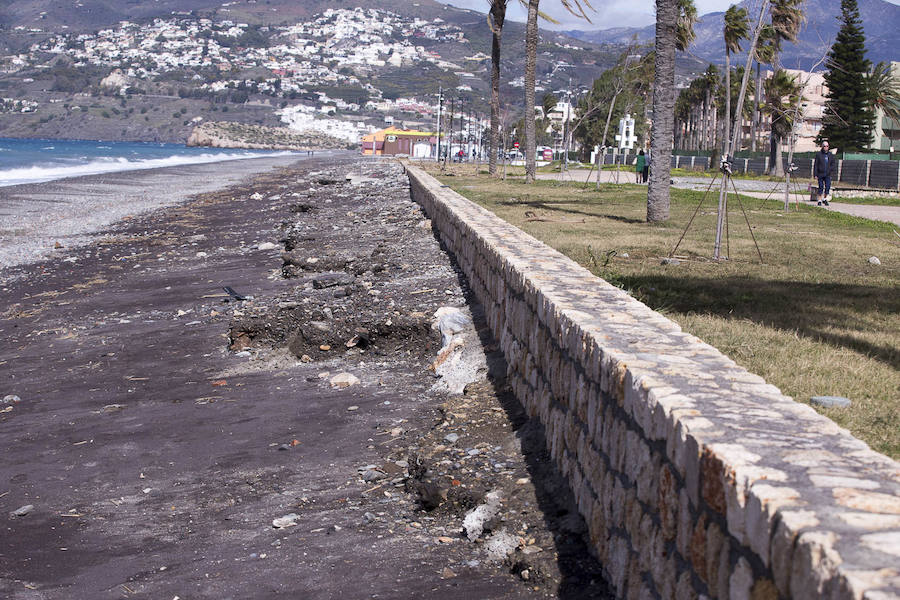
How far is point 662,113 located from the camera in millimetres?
15414

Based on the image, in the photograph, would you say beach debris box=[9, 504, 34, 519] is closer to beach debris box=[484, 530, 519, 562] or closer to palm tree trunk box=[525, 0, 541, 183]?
beach debris box=[484, 530, 519, 562]

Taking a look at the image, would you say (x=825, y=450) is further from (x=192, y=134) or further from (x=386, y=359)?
(x=192, y=134)

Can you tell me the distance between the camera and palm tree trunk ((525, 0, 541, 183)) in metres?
31.0

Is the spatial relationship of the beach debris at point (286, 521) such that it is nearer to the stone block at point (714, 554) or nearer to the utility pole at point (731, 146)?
the stone block at point (714, 554)

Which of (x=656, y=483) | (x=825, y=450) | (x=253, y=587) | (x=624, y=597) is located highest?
(x=825, y=450)

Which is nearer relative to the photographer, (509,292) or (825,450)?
(825,450)

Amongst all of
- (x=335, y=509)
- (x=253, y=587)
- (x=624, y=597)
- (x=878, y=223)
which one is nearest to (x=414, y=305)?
(x=335, y=509)

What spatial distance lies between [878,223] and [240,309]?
35.7ft

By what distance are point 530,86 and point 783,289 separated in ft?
84.4

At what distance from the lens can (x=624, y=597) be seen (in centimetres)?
368

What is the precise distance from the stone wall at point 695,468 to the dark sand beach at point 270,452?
1.38 feet

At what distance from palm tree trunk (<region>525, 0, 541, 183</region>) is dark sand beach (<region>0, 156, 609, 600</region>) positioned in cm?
1841

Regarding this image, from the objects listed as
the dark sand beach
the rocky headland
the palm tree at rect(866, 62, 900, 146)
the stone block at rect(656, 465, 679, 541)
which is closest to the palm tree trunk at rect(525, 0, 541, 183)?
the dark sand beach

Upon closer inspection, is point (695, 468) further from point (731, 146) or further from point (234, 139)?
point (234, 139)
